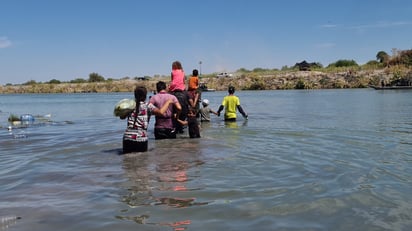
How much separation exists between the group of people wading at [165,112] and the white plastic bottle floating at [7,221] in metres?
4.00

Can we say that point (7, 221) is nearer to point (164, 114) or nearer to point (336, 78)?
point (164, 114)

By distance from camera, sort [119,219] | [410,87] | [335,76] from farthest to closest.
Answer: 1. [335,76]
2. [410,87]
3. [119,219]

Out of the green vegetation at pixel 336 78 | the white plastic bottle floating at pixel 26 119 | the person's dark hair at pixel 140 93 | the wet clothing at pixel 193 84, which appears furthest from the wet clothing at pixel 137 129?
the green vegetation at pixel 336 78

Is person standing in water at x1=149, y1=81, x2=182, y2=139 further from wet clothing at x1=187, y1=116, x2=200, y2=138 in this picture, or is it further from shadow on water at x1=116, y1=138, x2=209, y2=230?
shadow on water at x1=116, y1=138, x2=209, y2=230

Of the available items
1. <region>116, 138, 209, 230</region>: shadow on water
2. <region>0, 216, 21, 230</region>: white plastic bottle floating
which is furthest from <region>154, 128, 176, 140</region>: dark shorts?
<region>0, 216, 21, 230</region>: white plastic bottle floating

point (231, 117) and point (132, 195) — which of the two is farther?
point (231, 117)

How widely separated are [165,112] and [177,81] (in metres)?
1.74

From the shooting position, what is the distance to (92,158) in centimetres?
928

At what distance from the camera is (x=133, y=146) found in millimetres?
9172

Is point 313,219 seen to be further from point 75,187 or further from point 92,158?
point 92,158

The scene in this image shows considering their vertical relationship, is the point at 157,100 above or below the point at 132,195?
above

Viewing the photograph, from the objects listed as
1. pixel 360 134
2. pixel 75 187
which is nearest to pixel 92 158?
pixel 75 187

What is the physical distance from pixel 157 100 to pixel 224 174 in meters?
3.82

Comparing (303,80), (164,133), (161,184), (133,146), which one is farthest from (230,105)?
(303,80)
